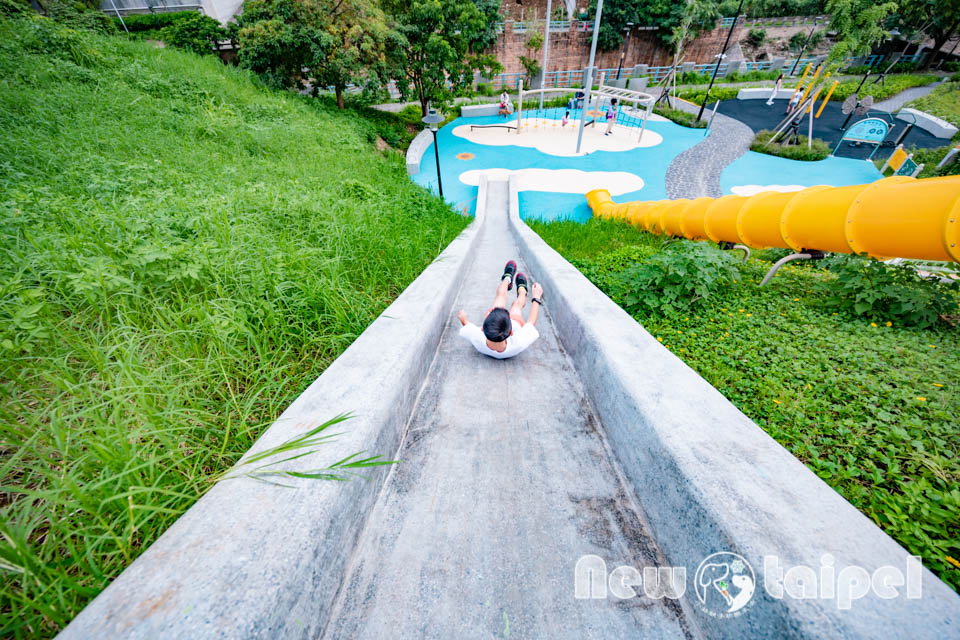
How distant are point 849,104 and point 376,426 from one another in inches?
915

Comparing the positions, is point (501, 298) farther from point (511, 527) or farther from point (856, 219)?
point (856, 219)

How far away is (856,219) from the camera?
129 inches

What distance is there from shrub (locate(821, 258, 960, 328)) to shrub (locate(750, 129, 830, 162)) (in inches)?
650

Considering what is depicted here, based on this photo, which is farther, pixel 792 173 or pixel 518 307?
pixel 792 173

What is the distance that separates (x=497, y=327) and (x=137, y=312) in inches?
89.7

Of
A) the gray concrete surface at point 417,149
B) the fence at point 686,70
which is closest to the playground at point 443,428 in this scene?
the gray concrete surface at point 417,149

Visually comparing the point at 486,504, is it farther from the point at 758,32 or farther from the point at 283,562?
the point at 758,32

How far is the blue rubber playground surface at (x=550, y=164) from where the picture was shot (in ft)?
38.4

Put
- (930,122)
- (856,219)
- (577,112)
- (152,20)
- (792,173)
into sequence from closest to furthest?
(856,219) → (792,173) → (930,122) → (152,20) → (577,112)

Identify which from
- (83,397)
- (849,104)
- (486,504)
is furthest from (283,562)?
(849,104)

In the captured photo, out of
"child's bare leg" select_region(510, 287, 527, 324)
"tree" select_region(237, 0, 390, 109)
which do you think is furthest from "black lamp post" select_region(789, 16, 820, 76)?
"child's bare leg" select_region(510, 287, 527, 324)

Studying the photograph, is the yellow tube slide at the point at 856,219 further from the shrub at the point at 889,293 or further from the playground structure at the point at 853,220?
the shrub at the point at 889,293

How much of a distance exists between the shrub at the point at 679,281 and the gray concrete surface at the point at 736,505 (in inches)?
62.2

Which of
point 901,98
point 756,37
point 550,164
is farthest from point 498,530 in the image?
point 756,37
